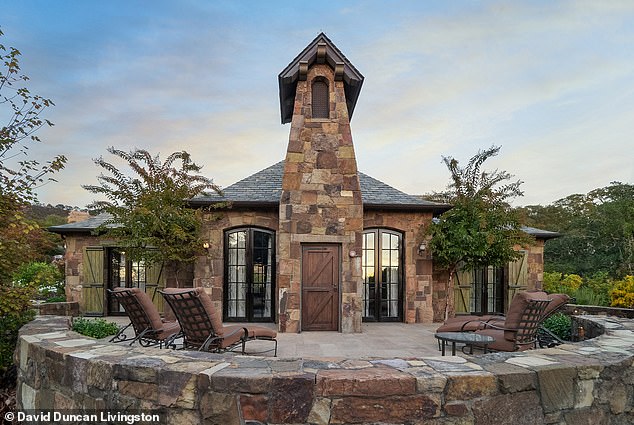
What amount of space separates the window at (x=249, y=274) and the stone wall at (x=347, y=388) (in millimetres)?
6157

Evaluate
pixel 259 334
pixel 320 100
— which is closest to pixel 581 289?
pixel 320 100

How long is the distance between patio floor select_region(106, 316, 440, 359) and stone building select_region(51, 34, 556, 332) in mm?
493

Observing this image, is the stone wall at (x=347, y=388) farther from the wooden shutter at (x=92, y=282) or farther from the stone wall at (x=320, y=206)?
the wooden shutter at (x=92, y=282)

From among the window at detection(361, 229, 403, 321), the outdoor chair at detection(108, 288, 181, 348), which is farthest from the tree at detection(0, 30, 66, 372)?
the window at detection(361, 229, 403, 321)

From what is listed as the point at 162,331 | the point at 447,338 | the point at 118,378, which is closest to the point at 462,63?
the point at 447,338

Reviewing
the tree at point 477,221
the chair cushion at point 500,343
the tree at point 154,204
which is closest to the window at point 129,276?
the tree at point 154,204

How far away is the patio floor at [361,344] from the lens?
20.2 ft

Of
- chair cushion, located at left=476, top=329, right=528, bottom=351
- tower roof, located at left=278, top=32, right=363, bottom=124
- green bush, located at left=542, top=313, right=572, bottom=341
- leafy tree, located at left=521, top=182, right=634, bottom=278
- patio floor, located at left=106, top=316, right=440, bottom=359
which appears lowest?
patio floor, located at left=106, top=316, right=440, bottom=359

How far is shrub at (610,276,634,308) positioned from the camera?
9.47 meters

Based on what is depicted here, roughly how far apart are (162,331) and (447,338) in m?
4.01

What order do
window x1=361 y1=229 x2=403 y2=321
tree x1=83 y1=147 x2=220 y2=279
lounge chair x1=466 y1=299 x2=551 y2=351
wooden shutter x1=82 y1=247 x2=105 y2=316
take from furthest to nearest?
wooden shutter x1=82 y1=247 x2=105 y2=316 < window x1=361 y1=229 x2=403 y2=321 < tree x1=83 y1=147 x2=220 y2=279 < lounge chair x1=466 y1=299 x2=551 y2=351

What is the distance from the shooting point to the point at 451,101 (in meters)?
12.9

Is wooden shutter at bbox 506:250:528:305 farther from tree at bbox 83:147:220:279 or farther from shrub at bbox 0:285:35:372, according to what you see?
shrub at bbox 0:285:35:372

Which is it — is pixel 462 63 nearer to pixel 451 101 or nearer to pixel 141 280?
pixel 451 101
